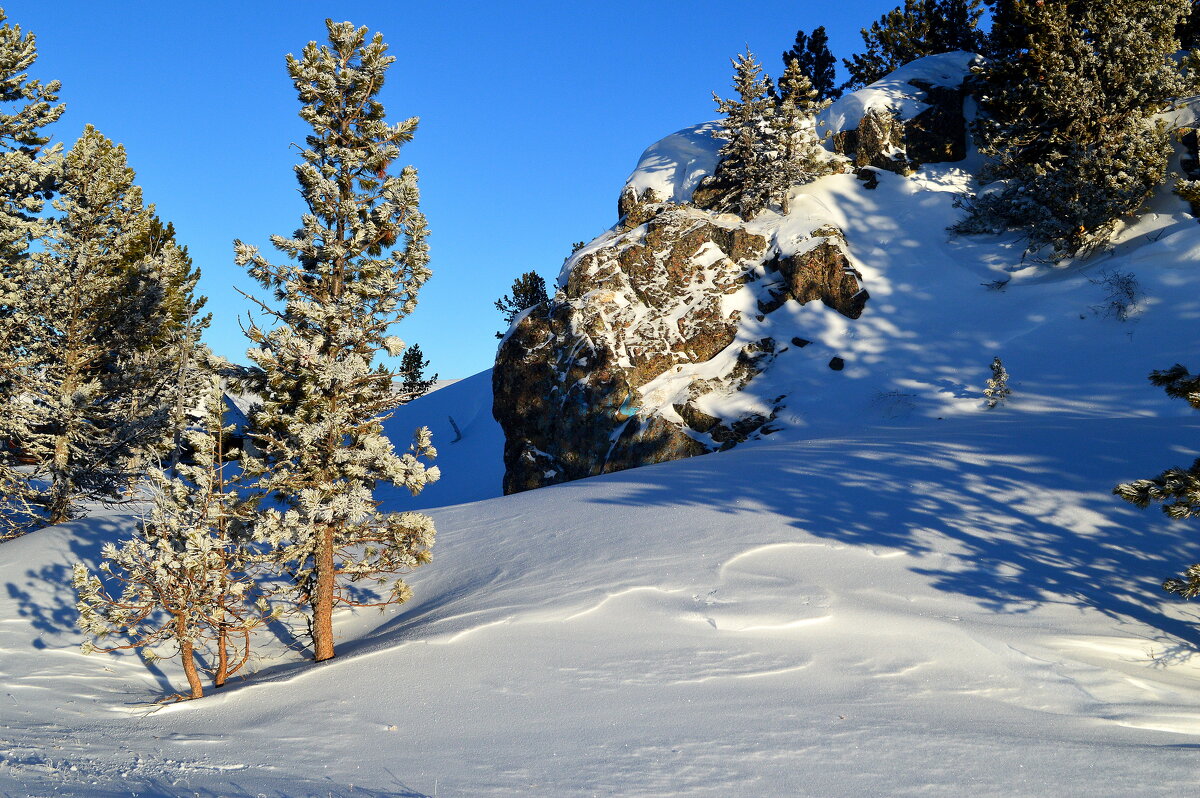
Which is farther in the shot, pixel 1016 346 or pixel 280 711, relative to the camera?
pixel 1016 346

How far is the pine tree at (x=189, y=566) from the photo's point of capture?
9.41 meters

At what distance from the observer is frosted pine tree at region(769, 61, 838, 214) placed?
85.8ft

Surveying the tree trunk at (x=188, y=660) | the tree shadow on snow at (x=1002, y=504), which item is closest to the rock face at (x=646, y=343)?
the tree shadow on snow at (x=1002, y=504)

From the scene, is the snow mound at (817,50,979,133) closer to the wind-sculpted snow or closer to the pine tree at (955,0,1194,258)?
the pine tree at (955,0,1194,258)

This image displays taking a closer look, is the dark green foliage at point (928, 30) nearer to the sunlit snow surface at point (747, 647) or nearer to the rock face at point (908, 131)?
the rock face at point (908, 131)

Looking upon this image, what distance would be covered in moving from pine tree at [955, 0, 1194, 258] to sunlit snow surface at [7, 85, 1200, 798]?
5.08 metres

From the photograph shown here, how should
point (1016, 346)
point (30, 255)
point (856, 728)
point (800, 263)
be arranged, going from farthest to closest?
point (800, 263)
point (1016, 346)
point (30, 255)
point (856, 728)

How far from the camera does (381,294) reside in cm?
1108

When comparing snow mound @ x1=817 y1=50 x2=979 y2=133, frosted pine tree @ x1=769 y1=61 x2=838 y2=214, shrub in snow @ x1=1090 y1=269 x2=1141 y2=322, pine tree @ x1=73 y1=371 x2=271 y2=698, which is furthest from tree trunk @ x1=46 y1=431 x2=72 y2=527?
snow mound @ x1=817 y1=50 x2=979 y2=133

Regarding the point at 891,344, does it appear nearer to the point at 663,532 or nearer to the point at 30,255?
the point at 663,532

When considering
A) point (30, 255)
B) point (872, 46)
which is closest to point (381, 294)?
point (30, 255)

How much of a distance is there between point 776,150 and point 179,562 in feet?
73.4

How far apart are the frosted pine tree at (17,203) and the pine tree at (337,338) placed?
437 inches

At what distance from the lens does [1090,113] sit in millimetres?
22078
